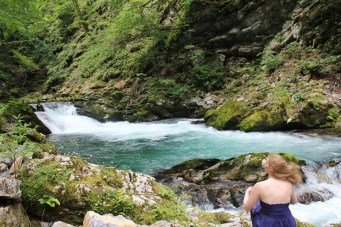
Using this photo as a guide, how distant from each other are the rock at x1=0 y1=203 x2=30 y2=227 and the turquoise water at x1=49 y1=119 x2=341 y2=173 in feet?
16.4

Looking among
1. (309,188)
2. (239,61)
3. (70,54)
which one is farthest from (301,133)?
(70,54)

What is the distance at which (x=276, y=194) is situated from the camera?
3291mm

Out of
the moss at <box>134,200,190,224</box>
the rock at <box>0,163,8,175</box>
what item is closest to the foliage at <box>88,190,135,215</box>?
the moss at <box>134,200,190,224</box>

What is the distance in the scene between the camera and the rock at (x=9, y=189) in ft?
13.3

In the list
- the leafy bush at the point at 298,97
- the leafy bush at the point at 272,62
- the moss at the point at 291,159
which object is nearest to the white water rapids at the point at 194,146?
the moss at the point at 291,159

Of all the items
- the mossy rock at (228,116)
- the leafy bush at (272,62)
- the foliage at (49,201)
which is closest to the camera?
the foliage at (49,201)

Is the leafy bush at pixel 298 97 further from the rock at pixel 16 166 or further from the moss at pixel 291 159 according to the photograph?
the rock at pixel 16 166

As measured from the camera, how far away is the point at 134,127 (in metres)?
16.3

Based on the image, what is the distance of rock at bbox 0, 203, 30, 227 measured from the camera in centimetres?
383

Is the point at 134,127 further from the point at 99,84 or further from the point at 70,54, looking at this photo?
the point at 70,54

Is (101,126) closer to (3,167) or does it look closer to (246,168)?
(246,168)

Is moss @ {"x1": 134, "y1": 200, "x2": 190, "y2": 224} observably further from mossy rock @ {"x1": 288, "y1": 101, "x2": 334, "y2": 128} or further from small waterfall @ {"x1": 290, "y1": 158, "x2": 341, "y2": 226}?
mossy rock @ {"x1": 288, "y1": 101, "x2": 334, "y2": 128}

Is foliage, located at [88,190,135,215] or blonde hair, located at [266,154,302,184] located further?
foliage, located at [88,190,135,215]

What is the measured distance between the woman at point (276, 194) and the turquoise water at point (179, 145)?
608 cm
